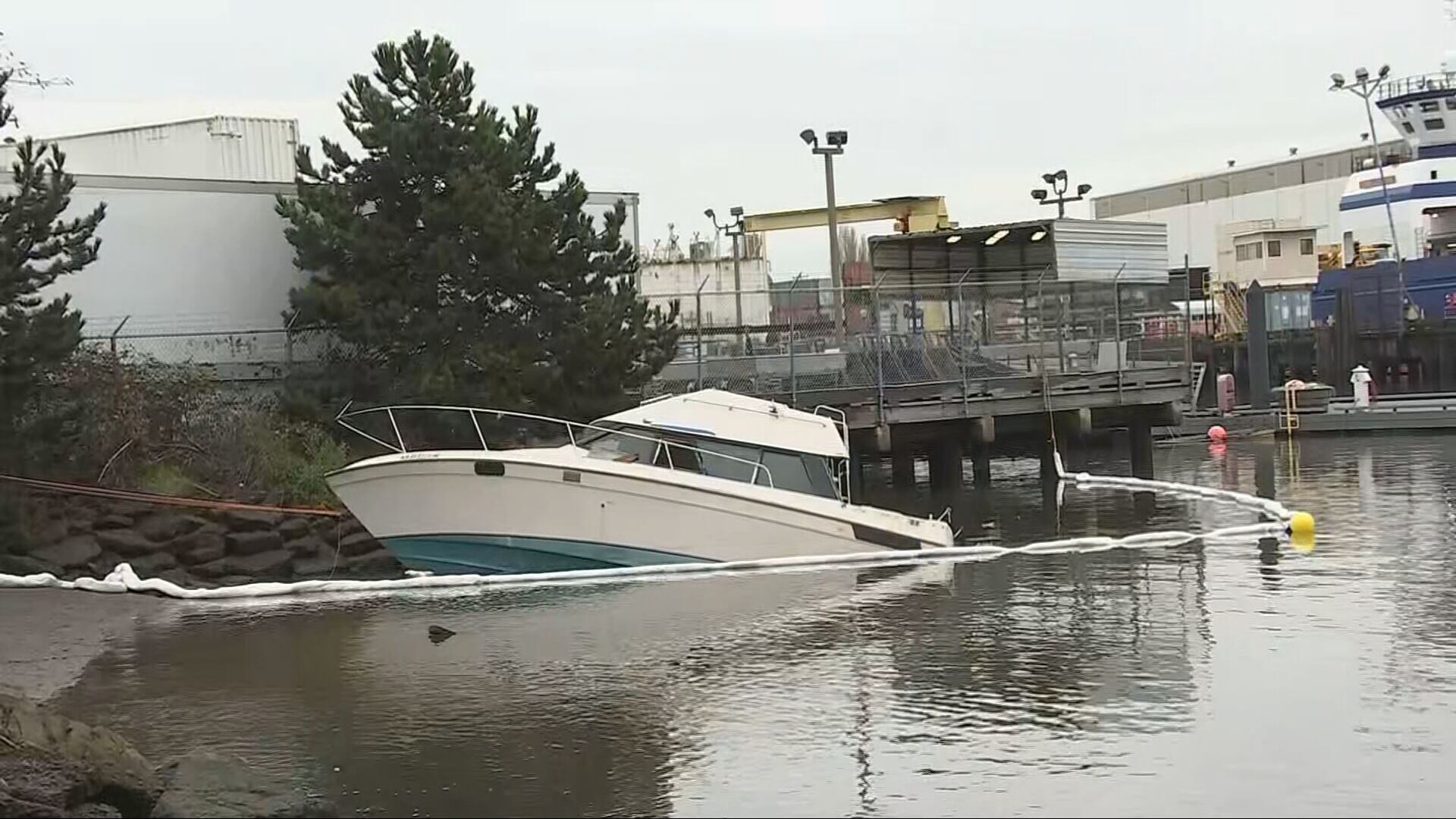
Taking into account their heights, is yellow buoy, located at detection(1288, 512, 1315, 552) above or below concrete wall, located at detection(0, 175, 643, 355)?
below

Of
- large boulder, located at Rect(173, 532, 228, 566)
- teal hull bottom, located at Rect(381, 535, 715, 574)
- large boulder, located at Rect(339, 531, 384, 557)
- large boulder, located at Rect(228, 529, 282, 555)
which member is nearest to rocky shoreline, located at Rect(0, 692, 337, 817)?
teal hull bottom, located at Rect(381, 535, 715, 574)

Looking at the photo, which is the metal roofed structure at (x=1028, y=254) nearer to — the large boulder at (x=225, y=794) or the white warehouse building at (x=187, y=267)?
the white warehouse building at (x=187, y=267)

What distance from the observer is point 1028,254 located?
33.2m

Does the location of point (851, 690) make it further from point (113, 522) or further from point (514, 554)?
point (113, 522)

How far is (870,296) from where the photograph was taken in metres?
28.9

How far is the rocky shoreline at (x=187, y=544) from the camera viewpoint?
18625mm

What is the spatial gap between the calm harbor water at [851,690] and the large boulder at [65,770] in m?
1.22

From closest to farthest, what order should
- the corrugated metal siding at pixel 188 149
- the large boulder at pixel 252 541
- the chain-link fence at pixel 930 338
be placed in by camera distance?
the large boulder at pixel 252 541, the chain-link fence at pixel 930 338, the corrugated metal siding at pixel 188 149

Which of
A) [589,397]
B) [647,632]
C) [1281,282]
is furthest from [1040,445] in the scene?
[1281,282]

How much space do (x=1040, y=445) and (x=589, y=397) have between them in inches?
466

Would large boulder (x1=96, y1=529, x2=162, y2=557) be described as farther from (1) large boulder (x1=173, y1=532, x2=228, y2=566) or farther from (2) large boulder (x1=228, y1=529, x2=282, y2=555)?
(2) large boulder (x1=228, y1=529, x2=282, y2=555)

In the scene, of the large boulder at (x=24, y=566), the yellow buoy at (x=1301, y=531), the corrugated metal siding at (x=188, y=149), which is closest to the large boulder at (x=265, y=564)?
the large boulder at (x=24, y=566)

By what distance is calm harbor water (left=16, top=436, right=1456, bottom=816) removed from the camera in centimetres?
973

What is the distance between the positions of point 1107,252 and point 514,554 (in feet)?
57.9
